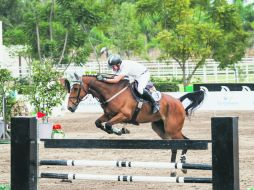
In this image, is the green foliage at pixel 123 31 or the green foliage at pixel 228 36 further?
the green foliage at pixel 123 31

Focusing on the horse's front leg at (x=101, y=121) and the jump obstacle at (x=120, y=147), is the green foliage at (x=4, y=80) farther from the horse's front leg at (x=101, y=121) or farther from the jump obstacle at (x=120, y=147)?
the jump obstacle at (x=120, y=147)

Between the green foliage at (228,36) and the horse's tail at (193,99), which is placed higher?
the green foliage at (228,36)

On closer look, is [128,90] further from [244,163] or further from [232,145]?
[232,145]

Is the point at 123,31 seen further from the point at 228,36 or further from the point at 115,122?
the point at 115,122

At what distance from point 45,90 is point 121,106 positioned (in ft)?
21.4

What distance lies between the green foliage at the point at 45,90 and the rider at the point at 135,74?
6334mm

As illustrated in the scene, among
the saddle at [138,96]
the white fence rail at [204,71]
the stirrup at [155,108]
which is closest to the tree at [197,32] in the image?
the white fence rail at [204,71]

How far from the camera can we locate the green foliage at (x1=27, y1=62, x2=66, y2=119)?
21812 mm

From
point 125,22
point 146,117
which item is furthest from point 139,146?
point 125,22

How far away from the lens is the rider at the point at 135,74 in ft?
51.2

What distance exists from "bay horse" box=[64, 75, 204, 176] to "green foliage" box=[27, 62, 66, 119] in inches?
226

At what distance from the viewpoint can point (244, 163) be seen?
51.4 feet

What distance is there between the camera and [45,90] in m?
21.8

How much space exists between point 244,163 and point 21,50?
38.5m
